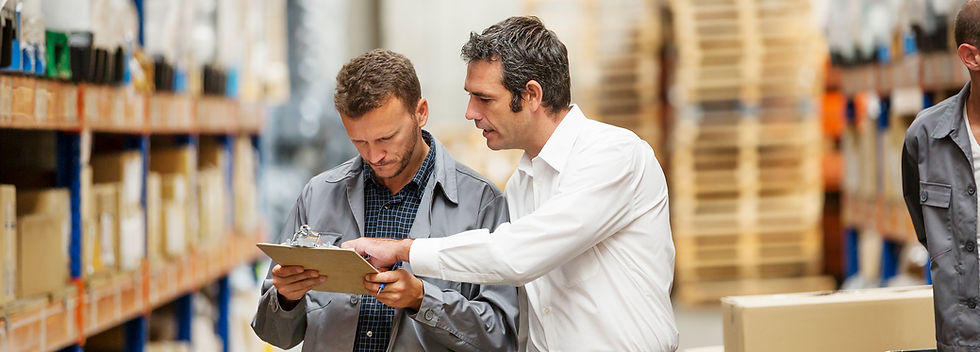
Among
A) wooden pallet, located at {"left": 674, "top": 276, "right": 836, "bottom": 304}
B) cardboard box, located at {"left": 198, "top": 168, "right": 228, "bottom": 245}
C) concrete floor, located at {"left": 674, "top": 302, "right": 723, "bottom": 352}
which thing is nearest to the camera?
cardboard box, located at {"left": 198, "top": 168, "right": 228, "bottom": 245}

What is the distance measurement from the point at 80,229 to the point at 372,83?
1876 millimetres

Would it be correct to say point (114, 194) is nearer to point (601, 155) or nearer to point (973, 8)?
point (601, 155)

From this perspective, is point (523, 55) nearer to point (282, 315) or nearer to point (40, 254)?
point (282, 315)

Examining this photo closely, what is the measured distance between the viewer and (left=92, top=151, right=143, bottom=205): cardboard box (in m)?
4.70

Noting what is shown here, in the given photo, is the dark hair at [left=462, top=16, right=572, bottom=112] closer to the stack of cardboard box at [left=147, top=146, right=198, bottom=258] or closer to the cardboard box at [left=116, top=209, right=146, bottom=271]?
the cardboard box at [left=116, top=209, right=146, bottom=271]

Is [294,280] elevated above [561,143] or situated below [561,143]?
below

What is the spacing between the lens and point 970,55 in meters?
2.68

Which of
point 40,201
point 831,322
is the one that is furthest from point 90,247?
point 831,322

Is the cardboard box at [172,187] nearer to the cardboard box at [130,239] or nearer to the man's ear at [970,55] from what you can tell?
the cardboard box at [130,239]

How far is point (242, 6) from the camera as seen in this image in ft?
22.5

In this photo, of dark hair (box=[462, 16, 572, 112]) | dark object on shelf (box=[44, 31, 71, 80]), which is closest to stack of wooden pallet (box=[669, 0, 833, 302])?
dark object on shelf (box=[44, 31, 71, 80])

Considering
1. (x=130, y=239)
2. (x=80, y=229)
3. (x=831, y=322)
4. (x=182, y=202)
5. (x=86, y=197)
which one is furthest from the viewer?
(x=182, y=202)

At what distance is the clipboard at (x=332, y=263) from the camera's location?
2.46m

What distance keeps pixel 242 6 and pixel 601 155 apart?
4646 millimetres
